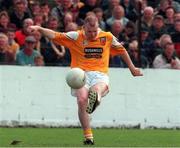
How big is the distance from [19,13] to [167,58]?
3567 mm

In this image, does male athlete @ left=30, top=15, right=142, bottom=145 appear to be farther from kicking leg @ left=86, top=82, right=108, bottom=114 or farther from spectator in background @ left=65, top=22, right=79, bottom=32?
spectator in background @ left=65, top=22, right=79, bottom=32

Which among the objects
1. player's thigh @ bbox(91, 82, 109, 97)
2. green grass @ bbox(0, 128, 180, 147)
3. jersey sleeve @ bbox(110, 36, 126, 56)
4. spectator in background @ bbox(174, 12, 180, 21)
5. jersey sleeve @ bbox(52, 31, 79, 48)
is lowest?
green grass @ bbox(0, 128, 180, 147)

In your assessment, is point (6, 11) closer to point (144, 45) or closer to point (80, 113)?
point (144, 45)

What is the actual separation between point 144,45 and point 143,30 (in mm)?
390

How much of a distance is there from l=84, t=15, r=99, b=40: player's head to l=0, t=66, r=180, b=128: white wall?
440cm

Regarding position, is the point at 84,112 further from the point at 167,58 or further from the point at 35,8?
the point at 35,8

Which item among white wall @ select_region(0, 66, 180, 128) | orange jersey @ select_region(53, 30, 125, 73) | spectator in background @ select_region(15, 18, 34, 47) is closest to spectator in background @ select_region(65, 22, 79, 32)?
spectator in background @ select_region(15, 18, 34, 47)

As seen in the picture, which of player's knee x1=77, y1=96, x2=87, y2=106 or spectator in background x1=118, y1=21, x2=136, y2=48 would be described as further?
spectator in background x1=118, y1=21, x2=136, y2=48

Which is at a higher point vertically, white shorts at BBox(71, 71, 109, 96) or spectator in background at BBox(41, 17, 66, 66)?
spectator in background at BBox(41, 17, 66, 66)

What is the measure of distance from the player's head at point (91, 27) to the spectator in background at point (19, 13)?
5.24 metres

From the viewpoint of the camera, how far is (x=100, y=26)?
1883 centimetres

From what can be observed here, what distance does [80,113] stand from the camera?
41.9 ft

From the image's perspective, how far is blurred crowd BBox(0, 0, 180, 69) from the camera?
58.1 feet

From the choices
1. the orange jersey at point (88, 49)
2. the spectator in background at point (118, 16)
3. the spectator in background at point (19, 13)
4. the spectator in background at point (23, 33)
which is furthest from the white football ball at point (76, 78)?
the spectator in background at point (118, 16)
